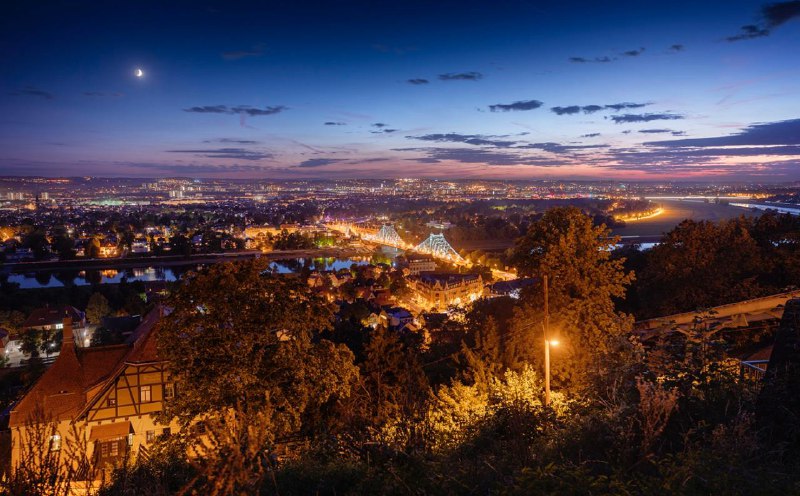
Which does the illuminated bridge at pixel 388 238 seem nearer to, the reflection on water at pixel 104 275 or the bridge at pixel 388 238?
the bridge at pixel 388 238

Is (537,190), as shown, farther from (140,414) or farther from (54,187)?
(54,187)

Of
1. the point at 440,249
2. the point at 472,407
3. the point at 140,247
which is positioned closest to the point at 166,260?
the point at 140,247

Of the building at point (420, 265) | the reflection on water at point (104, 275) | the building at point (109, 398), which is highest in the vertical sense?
the building at point (109, 398)

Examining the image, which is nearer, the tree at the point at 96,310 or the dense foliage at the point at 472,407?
the dense foliage at the point at 472,407

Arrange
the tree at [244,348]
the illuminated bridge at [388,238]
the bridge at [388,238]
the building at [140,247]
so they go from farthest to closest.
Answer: the illuminated bridge at [388,238]
the bridge at [388,238]
the building at [140,247]
the tree at [244,348]

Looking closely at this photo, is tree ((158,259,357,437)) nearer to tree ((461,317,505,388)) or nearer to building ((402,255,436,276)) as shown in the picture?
tree ((461,317,505,388))

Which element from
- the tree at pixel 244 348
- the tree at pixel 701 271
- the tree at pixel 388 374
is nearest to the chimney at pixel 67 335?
the tree at pixel 244 348

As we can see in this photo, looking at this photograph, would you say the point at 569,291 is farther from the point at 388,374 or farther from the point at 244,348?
the point at 244,348
